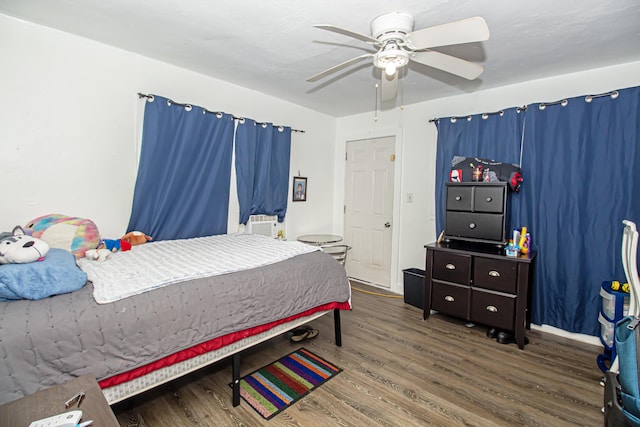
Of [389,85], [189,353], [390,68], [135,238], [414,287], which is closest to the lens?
[189,353]

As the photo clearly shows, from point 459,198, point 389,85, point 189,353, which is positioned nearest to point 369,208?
point 459,198

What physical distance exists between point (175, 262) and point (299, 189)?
7.89 feet

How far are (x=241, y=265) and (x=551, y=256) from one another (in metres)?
2.87

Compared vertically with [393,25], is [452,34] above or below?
below

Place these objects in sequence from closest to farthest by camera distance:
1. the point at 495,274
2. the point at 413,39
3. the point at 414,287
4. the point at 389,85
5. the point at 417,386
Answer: the point at 413,39, the point at 417,386, the point at 389,85, the point at 495,274, the point at 414,287

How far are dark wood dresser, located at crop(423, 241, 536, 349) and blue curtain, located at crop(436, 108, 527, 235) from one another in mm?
605

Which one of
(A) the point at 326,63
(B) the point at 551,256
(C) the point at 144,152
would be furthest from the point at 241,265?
(B) the point at 551,256

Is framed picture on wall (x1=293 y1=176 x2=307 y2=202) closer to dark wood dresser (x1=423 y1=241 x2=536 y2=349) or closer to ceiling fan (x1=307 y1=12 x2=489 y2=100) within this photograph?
dark wood dresser (x1=423 y1=241 x2=536 y2=349)

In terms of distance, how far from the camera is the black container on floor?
350 centimetres

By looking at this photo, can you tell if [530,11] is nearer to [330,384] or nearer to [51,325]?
[330,384]

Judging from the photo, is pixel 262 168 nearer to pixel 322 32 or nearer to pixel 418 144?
pixel 322 32

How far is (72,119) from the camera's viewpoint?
2426 mm

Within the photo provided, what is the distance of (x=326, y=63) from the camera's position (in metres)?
2.77

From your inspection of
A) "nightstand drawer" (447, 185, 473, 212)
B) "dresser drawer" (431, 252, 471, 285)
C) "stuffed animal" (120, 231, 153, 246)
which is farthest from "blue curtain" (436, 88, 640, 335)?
"stuffed animal" (120, 231, 153, 246)
